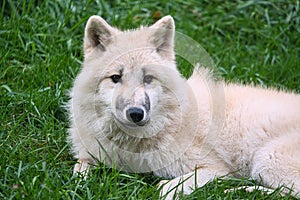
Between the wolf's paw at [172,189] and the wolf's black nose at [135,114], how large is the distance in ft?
1.92

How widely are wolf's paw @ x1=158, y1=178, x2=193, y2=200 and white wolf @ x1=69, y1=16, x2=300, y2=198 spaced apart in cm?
2

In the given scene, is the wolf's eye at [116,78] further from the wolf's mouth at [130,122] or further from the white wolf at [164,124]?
the wolf's mouth at [130,122]

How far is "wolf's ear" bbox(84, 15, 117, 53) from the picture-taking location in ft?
16.4

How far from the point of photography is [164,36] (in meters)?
5.14

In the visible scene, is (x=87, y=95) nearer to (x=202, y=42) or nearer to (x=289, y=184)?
(x=289, y=184)

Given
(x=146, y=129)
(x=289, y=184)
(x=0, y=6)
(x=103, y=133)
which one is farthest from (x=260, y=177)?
(x=0, y=6)

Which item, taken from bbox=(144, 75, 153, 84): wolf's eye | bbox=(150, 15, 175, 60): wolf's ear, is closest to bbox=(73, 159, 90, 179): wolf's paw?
bbox=(144, 75, 153, 84): wolf's eye

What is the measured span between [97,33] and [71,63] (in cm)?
175

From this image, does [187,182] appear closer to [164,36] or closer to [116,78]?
[116,78]

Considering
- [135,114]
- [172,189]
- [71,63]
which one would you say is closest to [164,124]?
[135,114]

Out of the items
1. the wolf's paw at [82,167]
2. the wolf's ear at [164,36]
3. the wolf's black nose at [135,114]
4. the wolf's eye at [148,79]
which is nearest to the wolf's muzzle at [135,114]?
the wolf's black nose at [135,114]

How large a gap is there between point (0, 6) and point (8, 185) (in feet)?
11.4

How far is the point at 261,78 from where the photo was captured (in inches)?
286

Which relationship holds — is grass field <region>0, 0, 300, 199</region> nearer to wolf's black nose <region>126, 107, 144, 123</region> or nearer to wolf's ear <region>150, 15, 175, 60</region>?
wolf's black nose <region>126, 107, 144, 123</region>
